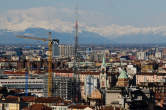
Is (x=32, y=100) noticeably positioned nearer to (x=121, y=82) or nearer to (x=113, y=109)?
(x=113, y=109)

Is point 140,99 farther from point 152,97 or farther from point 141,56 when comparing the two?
point 141,56

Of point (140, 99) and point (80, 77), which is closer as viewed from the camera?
point (140, 99)

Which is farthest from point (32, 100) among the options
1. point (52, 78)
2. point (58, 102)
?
point (52, 78)

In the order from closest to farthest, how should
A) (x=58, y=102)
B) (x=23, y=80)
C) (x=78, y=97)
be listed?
1. (x=58, y=102)
2. (x=78, y=97)
3. (x=23, y=80)

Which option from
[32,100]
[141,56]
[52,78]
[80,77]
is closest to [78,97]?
[52,78]

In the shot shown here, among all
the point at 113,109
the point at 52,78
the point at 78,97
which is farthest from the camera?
the point at 52,78

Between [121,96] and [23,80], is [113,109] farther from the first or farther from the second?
[23,80]

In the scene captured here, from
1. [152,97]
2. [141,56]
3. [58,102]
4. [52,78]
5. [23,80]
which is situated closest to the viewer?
[58,102]

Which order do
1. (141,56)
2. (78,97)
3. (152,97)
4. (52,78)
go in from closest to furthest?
(152,97)
(78,97)
(52,78)
(141,56)

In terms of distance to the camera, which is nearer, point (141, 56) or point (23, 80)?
point (23, 80)
